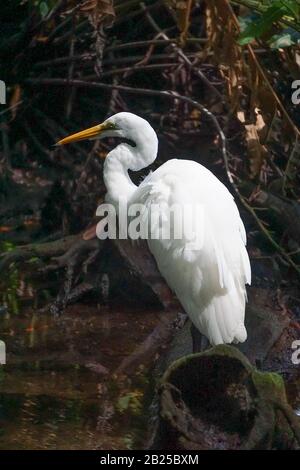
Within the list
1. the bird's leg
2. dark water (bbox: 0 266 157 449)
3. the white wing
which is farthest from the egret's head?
dark water (bbox: 0 266 157 449)

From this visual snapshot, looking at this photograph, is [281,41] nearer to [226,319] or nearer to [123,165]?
[123,165]

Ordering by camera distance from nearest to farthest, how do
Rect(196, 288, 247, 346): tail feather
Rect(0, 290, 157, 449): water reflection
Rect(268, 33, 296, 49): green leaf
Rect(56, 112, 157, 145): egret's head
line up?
Rect(0, 290, 157, 449): water reflection
Rect(196, 288, 247, 346): tail feather
Rect(56, 112, 157, 145): egret's head
Rect(268, 33, 296, 49): green leaf

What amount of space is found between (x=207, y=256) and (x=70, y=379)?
1081mm

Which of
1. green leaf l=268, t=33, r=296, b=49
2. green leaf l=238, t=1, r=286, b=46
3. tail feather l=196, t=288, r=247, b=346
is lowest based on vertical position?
tail feather l=196, t=288, r=247, b=346

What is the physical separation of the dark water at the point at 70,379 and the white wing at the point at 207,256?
0.59m

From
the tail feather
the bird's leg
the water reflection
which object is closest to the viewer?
the water reflection

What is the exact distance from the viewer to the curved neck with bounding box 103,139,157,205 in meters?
6.54

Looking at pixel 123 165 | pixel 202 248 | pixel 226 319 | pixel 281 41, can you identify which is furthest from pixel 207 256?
pixel 281 41

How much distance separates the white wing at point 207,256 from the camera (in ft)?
19.1

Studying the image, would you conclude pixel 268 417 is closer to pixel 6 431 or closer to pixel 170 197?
pixel 6 431

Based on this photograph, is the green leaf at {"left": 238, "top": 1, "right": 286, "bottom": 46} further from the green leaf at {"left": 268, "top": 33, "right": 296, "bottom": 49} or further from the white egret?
the white egret

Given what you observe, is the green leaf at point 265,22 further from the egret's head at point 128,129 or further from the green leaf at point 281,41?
the egret's head at point 128,129

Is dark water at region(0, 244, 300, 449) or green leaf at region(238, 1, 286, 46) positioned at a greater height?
green leaf at region(238, 1, 286, 46)

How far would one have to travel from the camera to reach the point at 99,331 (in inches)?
285
